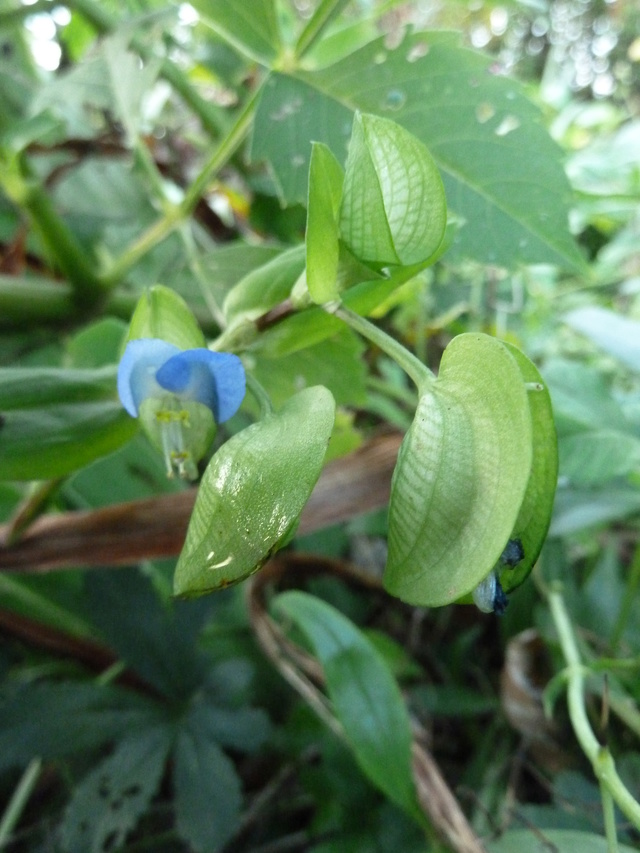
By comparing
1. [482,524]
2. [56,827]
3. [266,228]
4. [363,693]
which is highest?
[482,524]

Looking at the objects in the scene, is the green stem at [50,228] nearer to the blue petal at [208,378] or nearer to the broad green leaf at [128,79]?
the broad green leaf at [128,79]

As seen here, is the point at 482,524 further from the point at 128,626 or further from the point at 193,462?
the point at 128,626

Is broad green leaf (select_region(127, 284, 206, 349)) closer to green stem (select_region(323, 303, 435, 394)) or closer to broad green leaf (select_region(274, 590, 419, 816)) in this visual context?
green stem (select_region(323, 303, 435, 394))

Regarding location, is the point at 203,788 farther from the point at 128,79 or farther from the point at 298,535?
the point at 128,79

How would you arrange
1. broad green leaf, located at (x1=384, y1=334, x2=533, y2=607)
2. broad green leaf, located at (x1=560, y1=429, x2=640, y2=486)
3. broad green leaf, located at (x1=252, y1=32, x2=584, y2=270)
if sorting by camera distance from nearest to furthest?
1. broad green leaf, located at (x1=384, y1=334, x2=533, y2=607)
2. broad green leaf, located at (x1=252, y1=32, x2=584, y2=270)
3. broad green leaf, located at (x1=560, y1=429, x2=640, y2=486)

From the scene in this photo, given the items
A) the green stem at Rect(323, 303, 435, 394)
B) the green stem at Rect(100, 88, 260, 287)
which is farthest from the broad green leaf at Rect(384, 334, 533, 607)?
the green stem at Rect(100, 88, 260, 287)

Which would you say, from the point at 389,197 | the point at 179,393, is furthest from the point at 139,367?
the point at 389,197

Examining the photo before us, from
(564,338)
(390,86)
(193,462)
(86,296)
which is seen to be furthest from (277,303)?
(564,338)

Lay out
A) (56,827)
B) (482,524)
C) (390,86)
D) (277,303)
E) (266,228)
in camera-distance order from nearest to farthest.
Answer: (482,524), (277,303), (390,86), (56,827), (266,228)
